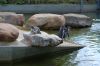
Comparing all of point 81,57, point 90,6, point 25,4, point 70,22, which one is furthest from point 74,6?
point 81,57

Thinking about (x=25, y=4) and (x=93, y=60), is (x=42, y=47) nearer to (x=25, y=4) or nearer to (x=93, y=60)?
(x=93, y=60)

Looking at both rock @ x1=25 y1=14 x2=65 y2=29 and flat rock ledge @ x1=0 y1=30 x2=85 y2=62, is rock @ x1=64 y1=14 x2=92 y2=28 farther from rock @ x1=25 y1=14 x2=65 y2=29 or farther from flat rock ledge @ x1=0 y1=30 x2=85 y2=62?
flat rock ledge @ x1=0 y1=30 x2=85 y2=62

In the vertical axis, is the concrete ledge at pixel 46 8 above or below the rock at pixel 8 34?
below

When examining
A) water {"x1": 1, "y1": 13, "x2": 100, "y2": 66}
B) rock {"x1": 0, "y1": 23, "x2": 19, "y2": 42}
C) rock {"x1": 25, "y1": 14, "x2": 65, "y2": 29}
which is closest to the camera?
rock {"x1": 0, "y1": 23, "x2": 19, "y2": 42}

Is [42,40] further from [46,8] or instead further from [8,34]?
[46,8]

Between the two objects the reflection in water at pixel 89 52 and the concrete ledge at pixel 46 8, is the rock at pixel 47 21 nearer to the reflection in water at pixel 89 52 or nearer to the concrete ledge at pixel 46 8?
the reflection in water at pixel 89 52

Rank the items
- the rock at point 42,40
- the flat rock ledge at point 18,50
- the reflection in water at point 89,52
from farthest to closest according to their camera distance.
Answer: the reflection in water at point 89,52
the flat rock ledge at point 18,50
the rock at point 42,40

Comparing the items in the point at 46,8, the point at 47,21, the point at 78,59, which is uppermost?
the point at 78,59

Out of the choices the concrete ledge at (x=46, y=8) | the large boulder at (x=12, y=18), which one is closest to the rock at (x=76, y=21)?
the large boulder at (x=12, y=18)

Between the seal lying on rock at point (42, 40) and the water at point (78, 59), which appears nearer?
the seal lying on rock at point (42, 40)

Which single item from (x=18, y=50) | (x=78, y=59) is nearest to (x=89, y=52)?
(x=78, y=59)

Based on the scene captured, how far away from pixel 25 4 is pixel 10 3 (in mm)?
2123

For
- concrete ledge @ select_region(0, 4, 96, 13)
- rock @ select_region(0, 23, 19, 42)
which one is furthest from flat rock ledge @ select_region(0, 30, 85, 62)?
concrete ledge @ select_region(0, 4, 96, 13)

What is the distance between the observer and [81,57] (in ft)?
51.6
